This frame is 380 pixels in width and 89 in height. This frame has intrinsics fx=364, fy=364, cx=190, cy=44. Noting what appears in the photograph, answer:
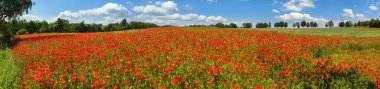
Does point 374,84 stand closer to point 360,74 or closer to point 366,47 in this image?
point 360,74

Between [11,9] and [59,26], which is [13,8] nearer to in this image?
[11,9]

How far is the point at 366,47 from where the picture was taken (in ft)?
74.6

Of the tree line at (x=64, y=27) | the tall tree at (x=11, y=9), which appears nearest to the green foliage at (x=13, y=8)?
the tall tree at (x=11, y=9)

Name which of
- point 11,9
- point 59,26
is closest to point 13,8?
point 11,9

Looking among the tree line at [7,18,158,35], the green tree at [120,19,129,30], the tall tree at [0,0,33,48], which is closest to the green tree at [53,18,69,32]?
the tree line at [7,18,158,35]

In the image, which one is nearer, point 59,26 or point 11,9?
point 11,9

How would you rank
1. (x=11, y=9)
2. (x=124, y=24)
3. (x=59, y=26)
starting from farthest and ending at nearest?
(x=124, y=24)
(x=59, y=26)
(x=11, y=9)

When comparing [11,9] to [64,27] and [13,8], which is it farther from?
[64,27]

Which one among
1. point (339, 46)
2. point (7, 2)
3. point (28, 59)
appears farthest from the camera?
point (7, 2)

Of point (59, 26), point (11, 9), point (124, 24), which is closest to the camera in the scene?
point (11, 9)

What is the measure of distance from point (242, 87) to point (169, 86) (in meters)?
1.49

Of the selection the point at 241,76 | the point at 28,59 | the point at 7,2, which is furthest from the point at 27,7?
the point at 241,76

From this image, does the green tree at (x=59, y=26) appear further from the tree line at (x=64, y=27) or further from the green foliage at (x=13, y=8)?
the green foliage at (x=13, y=8)

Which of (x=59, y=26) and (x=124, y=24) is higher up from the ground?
(x=124, y=24)
